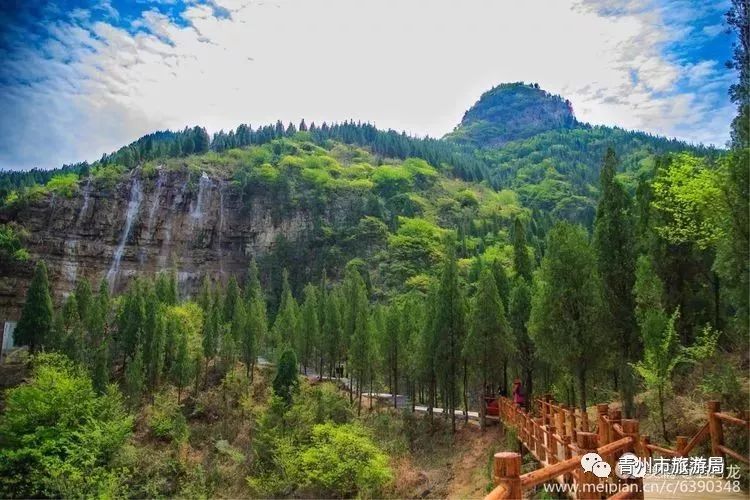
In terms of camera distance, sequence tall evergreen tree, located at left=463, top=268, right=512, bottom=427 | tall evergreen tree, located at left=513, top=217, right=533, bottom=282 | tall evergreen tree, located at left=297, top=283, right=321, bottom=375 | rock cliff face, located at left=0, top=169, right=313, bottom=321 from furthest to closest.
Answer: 1. rock cliff face, located at left=0, top=169, right=313, bottom=321
2. tall evergreen tree, located at left=297, top=283, right=321, bottom=375
3. tall evergreen tree, located at left=513, top=217, right=533, bottom=282
4. tall evergreen tree, located at left=463, top=268, right=512, bottom=427

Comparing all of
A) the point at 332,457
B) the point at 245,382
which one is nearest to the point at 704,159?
the point at 332,457

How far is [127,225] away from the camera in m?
74.3

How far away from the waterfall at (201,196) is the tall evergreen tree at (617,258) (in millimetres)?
72272

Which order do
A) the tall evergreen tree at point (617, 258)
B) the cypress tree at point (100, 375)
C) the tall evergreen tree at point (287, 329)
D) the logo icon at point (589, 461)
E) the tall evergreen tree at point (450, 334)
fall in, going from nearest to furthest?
the logo icon at point (589, 461), the tall evergreen tree at point (617, 258), the tall evergreen tree at point (450, 334), the cypress tree at point (100, 375), the tall evergreen tree at point (287, 329)

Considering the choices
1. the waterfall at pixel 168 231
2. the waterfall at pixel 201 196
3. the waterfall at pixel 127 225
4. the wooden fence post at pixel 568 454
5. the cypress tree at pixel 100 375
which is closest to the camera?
the wooden fence post at pixel 568 454

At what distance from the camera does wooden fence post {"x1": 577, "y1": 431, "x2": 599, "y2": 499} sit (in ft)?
18.5

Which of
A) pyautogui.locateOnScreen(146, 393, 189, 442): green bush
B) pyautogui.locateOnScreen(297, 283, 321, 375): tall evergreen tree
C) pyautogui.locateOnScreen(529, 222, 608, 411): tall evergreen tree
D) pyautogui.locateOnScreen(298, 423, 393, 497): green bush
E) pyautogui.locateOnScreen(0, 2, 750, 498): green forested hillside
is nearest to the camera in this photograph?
pyautogui.locateOnScreen(0, 2, 750, 498): green forested hillside

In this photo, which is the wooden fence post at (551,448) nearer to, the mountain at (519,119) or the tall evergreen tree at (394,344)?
the tall evergreen tree at (394,344)


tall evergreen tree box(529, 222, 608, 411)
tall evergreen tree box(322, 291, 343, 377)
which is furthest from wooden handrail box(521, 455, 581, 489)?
tall evergreen tree box(322, 291, 343, 377)

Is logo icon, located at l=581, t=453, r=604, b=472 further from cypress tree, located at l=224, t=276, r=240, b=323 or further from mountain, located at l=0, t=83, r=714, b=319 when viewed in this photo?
mountain, located at l=0, t=83, r=714, b=319

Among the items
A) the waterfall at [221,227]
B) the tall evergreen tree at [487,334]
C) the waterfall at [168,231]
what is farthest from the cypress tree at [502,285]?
the waterfall at [168,231]

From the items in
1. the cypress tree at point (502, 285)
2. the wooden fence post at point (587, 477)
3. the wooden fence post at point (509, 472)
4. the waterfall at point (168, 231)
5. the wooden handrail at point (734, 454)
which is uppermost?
the waterfall at point (168, 231)

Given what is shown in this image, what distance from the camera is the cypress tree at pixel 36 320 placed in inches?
1570

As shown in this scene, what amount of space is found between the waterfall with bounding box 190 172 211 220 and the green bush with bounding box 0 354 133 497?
184ft
